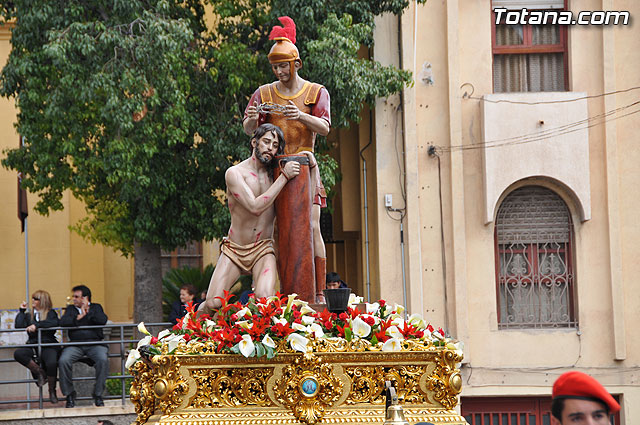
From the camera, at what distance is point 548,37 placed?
63.9 ft

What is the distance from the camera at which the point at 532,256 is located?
19.0 meters

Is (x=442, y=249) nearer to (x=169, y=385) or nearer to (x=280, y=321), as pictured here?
(x=280, y=321)

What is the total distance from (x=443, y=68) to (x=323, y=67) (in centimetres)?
317

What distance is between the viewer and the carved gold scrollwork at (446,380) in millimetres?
7887

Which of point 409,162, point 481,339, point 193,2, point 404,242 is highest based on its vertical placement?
point 193,2

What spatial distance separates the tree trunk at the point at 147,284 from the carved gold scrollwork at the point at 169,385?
427 inches

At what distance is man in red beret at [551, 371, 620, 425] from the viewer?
479 cm

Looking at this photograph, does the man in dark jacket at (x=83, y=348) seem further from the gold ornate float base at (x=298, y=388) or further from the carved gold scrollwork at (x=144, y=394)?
the gold ornate float base at (x=298, y=388)

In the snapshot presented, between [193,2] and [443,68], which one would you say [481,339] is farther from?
[193,2]

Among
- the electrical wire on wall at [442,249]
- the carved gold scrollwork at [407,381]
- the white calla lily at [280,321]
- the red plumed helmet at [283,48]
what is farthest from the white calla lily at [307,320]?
the electrical wire on wall at [442,249]

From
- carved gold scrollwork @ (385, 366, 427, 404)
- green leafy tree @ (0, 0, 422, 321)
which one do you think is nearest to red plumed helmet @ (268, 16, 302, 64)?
carved gold scrollwork @ (385, 366, 427, 404)

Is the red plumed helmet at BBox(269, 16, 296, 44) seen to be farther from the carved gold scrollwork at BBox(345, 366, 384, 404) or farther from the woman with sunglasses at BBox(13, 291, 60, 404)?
the woman with sunglasses at BBox(13, 291, 60, 404)

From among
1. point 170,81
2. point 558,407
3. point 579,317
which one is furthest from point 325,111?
point 579,317

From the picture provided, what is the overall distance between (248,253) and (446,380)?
2188 millimetres
